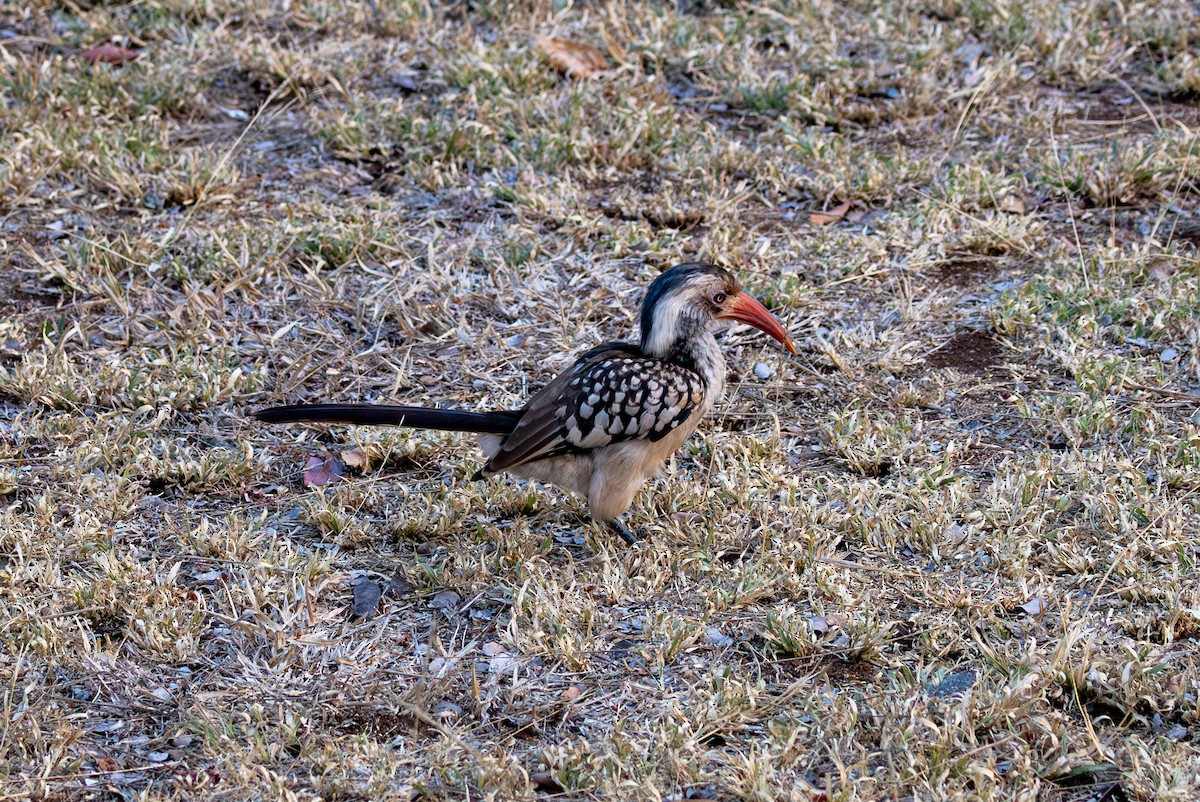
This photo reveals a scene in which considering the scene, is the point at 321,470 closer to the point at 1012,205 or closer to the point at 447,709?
the point at 447,709

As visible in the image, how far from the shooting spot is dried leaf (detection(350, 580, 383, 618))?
433 centimetres

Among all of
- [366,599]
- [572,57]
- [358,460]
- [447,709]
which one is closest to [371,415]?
[366,599]

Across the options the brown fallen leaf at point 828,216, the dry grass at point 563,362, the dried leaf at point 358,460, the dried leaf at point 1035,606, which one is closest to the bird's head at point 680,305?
the dry grass at point 563,362

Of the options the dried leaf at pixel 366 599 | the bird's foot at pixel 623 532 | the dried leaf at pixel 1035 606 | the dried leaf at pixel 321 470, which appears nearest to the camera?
the dried leaf at pixel 1035 606

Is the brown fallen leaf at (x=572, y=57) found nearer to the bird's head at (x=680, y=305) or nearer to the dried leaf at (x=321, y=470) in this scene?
the bird's head at (x=680, y=305)

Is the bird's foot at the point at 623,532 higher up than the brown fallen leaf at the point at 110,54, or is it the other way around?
the brown fallen leaf at the point at 110,54

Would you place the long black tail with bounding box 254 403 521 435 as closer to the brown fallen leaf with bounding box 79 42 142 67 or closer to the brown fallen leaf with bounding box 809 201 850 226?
the brown fallen leaf with bounding box 809 201 850 226

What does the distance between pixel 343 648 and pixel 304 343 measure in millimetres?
2015

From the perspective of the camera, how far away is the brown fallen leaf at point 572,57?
24.7 feet

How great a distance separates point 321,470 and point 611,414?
4.13ft

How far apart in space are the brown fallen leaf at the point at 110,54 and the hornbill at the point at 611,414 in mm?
4025

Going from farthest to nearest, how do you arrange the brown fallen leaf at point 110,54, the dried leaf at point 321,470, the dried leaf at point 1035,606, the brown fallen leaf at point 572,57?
Answer: 1. the brown fallen leaf at point 110,54
2. the brown fallen leaf at point 572,57
3. the dried leaf at point 321,470
4. the dried leaf at point 1035,606

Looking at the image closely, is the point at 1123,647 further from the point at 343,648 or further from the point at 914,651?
the point at 343,648

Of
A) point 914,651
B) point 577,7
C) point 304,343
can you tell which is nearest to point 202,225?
point 304,343
